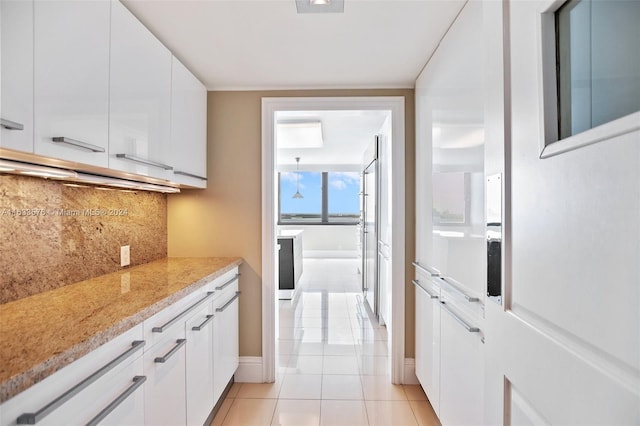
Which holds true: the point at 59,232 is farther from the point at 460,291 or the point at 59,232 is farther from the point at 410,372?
the point at 410,372

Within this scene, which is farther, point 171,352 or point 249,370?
point 249,370

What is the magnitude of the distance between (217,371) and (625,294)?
2.13 metres

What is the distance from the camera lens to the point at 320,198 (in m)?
9.98

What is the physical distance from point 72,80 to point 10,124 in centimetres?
34

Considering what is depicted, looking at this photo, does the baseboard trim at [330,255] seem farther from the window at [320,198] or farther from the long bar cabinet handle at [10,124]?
the long bar cabinet handle at [10,124]

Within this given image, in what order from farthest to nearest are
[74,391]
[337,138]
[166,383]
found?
[337,138]
[166,383]
[74,391]

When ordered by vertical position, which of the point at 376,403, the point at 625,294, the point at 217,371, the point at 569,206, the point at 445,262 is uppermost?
the point at 569,206

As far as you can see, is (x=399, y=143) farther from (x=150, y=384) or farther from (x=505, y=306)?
(x=150, y=384)

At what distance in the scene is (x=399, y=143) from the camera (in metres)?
2.64

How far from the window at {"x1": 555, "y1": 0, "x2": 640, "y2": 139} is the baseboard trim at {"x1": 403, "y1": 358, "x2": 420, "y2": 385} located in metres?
2.37

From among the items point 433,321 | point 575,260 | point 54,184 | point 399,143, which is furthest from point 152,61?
point 433,321

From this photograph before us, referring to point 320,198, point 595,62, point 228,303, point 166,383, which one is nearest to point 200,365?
point 166,383

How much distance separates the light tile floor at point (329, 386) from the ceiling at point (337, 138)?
208cm

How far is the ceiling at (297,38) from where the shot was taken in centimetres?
167
